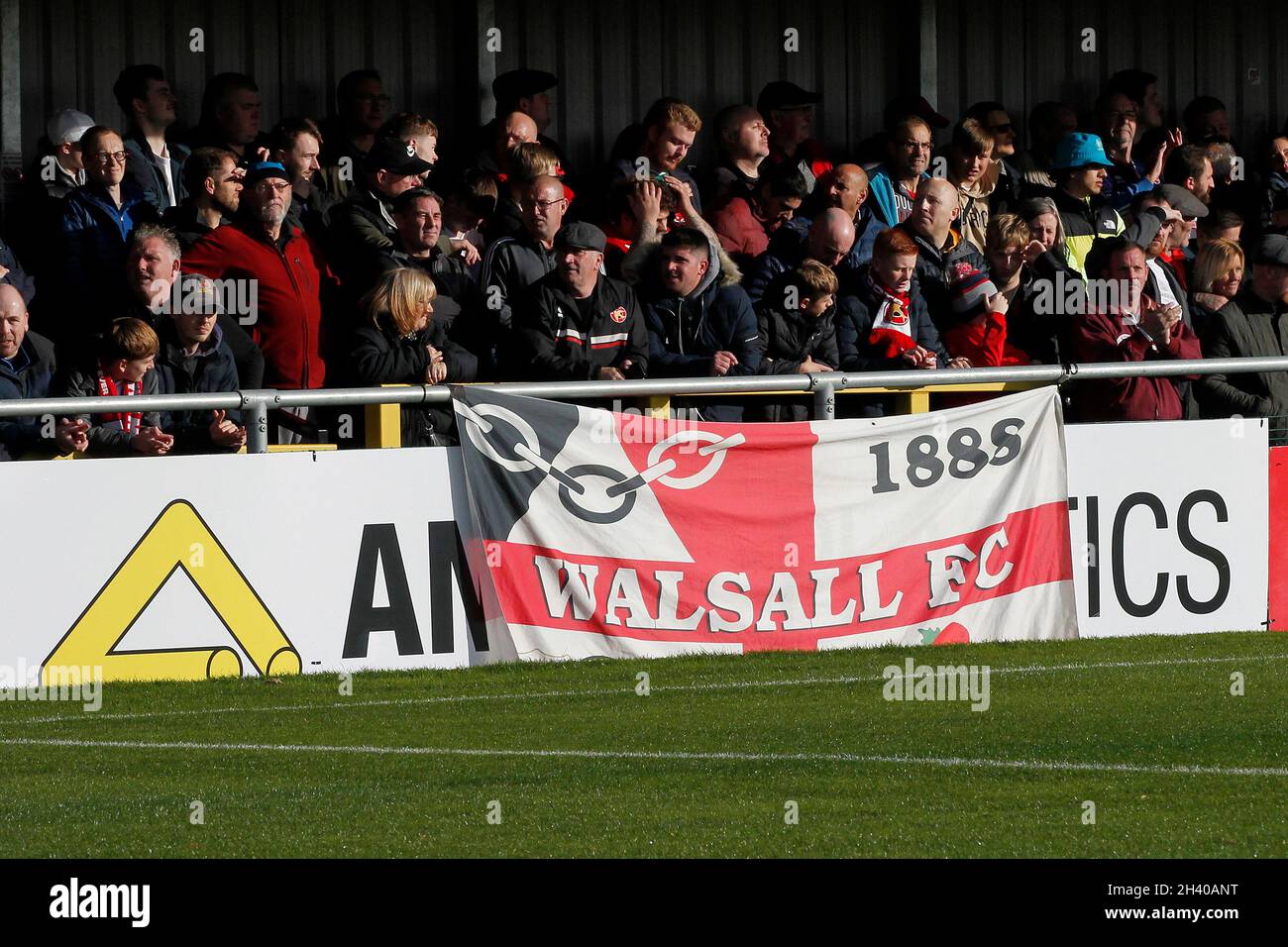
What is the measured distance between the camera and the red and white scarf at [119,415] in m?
10.9

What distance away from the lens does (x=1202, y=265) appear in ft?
46.4

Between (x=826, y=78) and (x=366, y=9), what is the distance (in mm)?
3975

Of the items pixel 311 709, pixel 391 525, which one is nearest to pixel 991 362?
pixel 391 525

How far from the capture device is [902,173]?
15.2m

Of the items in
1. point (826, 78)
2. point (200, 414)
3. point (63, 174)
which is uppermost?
point (826, 78)

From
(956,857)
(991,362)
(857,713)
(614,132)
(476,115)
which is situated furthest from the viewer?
(614,132)

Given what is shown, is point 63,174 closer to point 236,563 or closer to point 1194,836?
point 236,563

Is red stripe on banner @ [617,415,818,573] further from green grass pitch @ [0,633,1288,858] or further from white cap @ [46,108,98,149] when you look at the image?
white cap @ [46,108,98,149]

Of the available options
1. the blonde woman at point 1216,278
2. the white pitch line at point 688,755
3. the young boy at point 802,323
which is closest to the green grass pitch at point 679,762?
the white pitch line at point 688,755

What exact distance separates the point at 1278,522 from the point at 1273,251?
1.80m

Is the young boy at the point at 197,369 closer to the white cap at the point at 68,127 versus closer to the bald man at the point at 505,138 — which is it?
the white cap at the point at 68,127

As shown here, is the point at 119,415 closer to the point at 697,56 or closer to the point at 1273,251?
the point at 1273,251

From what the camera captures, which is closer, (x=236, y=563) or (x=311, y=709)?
(x=311, y=709)

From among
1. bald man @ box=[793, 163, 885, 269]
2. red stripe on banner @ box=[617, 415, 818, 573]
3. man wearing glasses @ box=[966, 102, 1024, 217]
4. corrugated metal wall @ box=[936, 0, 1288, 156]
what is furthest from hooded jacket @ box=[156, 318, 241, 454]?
corrugated metal wall @ box=[936, 0, 1288, 156]
